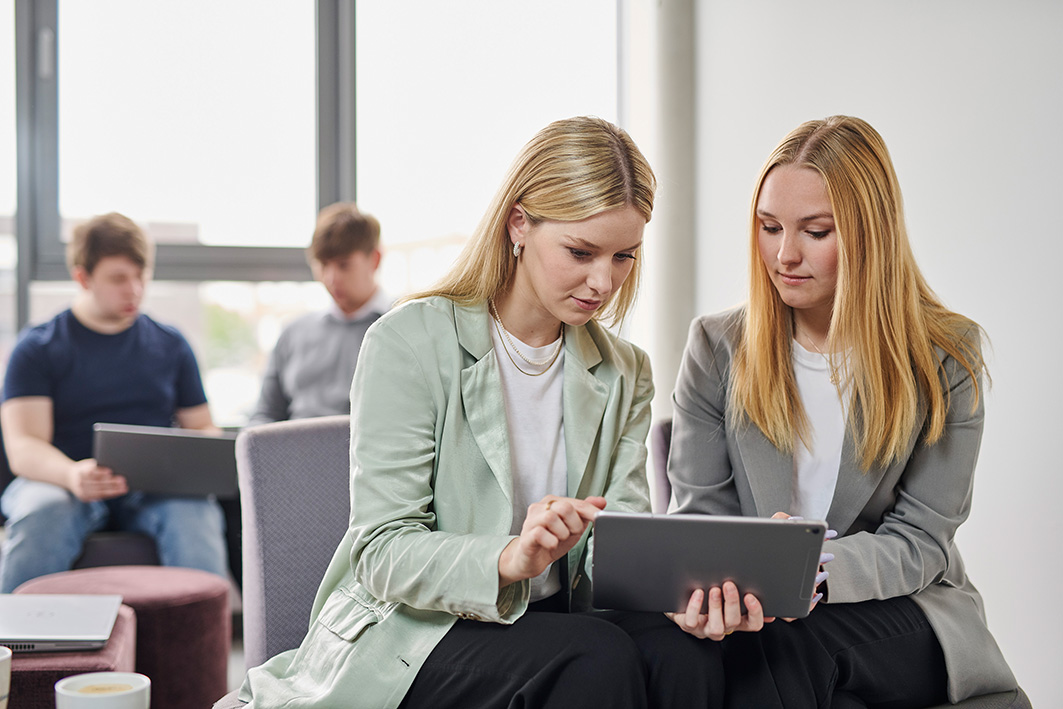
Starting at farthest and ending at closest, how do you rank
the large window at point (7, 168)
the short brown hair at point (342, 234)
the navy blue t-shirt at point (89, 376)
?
the large window at point (7, 168) → the short brown hair at point (342, 234) → the navy blue t-shirt at point (89, 376)

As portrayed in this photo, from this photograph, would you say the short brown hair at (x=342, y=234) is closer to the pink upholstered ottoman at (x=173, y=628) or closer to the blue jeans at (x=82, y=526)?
the blue jeans at (x=82, y=526)

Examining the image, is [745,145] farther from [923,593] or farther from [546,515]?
[546,515]

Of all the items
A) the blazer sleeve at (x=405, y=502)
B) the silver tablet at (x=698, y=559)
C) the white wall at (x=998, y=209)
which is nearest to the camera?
the silver tablet at (x=698, y=559)

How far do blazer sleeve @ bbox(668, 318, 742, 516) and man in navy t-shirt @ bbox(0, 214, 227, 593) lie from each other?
57.7 inches

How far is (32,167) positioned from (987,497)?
3137mm

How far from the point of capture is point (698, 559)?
3.65 feet

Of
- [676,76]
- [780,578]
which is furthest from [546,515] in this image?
[676,76]

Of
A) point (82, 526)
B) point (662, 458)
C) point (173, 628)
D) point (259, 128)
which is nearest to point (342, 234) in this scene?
point (259, 128)

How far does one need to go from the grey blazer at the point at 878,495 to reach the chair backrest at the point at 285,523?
0.55 metres

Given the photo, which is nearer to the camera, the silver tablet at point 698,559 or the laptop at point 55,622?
the silver tablet at point 698,559

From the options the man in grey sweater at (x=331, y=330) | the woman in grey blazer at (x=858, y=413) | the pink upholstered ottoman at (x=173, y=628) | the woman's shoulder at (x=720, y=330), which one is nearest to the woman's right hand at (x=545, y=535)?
the woman in grey blazer at (x=858, y=413)

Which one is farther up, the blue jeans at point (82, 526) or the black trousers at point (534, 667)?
the black trousers at point (534, 667)

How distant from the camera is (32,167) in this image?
3.43 metres

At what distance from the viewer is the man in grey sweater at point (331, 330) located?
2992 millimetres
